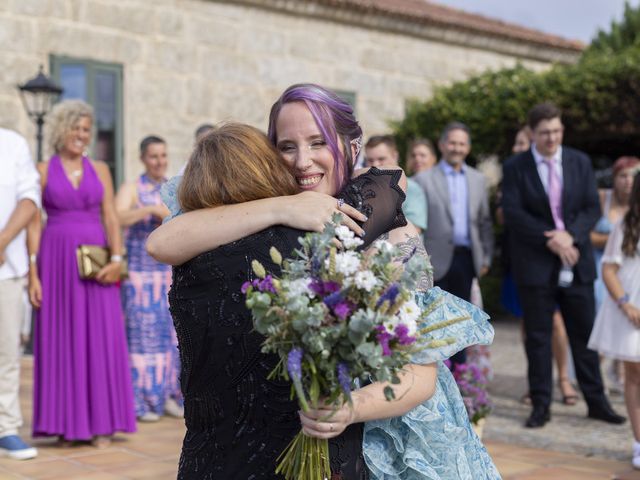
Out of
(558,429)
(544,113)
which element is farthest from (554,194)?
(558,429)

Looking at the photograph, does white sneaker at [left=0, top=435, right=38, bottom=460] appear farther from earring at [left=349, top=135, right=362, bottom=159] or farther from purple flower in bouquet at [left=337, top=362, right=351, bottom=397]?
purple flower in bouquet at [left=337, top=362, right=351, bottom=397]

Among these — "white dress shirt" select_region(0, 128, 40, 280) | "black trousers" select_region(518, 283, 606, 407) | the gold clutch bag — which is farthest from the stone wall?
"black trousers" select_region(518, 283, 606, 407)

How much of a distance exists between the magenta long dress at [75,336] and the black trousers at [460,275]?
2.46 m

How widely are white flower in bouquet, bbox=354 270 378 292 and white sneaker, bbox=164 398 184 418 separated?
5.35m

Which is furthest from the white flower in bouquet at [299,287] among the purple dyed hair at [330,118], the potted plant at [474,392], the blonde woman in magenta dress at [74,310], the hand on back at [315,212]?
the blonde woman in magenta dress at [74,310]

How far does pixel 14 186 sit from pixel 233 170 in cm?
366

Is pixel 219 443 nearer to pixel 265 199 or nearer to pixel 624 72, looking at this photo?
pixel 265 199

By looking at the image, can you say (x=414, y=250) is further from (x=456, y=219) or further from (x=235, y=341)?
(x=456, y=219)

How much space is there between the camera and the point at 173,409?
698 cm

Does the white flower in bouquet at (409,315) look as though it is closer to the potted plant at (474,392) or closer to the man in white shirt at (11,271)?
the potted plant at (474,392)

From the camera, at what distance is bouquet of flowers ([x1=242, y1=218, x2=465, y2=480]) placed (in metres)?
1.81

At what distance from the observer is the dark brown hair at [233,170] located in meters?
2.17

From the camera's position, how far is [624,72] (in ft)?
40.1

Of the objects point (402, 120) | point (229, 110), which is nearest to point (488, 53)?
point (402, 120)
